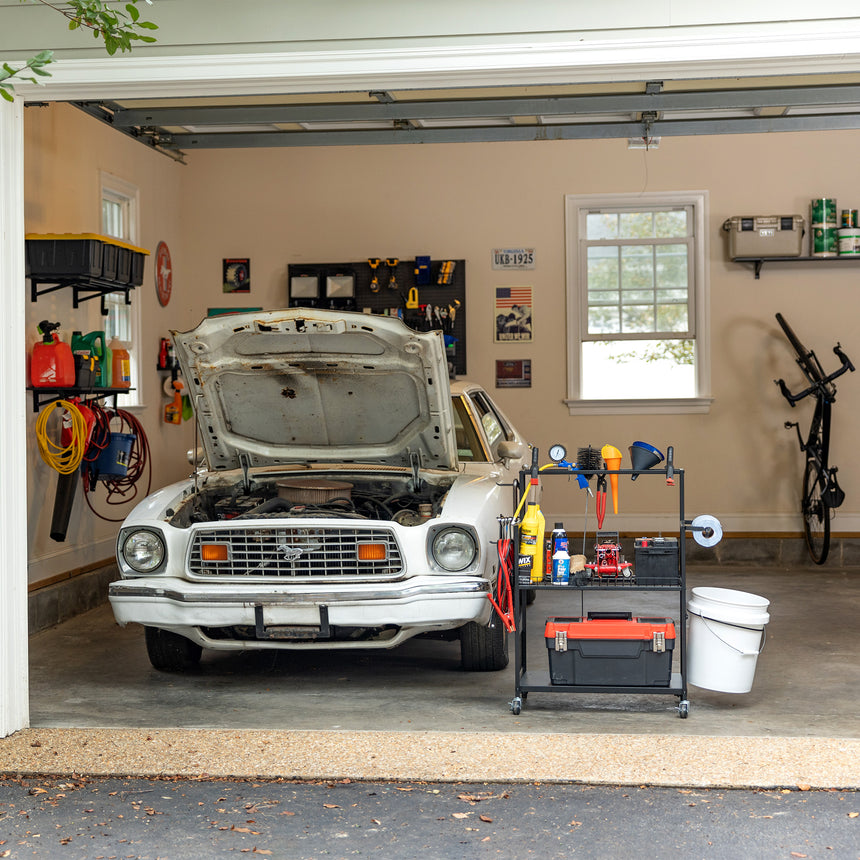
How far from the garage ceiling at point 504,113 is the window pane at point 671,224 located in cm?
290

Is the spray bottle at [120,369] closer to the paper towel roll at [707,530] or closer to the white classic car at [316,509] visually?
the white classic car at [316,509]

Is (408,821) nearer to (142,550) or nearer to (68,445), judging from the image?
(142,550)

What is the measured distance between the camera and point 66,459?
263 inches

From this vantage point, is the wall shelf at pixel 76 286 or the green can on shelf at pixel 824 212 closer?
the wall shelf at pixel 76 286

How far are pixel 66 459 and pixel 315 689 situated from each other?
2.49 metres

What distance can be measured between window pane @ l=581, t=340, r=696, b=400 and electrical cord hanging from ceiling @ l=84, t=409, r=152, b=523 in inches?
149

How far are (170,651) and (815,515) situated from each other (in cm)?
565

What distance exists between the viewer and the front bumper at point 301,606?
4691mm

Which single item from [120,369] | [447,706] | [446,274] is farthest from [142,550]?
[446,274]

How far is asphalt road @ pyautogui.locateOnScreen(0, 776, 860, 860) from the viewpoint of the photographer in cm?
328

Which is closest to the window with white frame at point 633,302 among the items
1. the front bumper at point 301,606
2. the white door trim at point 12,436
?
the front bumper at point 301,606

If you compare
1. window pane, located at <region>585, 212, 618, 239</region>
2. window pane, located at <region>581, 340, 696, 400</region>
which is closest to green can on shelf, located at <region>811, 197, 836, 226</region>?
window pane, located at <region>581, 340, 696, 400</region>

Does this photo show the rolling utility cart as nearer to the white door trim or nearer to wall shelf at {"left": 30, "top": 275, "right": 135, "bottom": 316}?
the white door trim

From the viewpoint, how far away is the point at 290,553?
15.9ft
